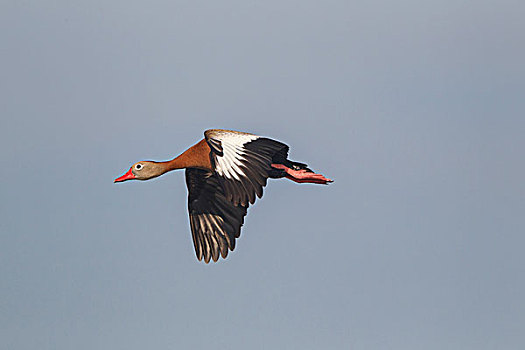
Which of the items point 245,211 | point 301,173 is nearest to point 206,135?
point 301,173

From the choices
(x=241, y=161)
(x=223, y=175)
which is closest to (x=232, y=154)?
(x=241, y=161)

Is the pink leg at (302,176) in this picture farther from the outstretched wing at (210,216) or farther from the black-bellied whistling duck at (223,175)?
the outstretched wing at (210,216)

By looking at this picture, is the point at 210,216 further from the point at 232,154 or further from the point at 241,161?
the point at 241,161

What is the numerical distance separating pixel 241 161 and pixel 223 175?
1.72 ft

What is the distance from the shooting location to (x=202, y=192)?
27938mm

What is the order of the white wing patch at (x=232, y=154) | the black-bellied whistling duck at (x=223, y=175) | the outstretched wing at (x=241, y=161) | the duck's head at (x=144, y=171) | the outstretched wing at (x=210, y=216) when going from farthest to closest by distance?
1. the outstretched wing at (x=210, y=216)
2. the duck's head at (x=144, y=171)
3. the white wing patch at (x=232, y=154)
4. the black-bellied whistling duck at (x=223, y=175)
5. the outstretched wing at (x=241, y=161)

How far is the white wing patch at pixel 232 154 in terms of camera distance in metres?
22.0

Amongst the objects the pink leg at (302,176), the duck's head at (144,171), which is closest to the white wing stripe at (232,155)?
the pink leg at (302,176)

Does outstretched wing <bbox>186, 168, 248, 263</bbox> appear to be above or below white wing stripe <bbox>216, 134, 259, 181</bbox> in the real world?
below

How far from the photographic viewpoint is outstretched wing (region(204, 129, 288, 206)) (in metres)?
21.5

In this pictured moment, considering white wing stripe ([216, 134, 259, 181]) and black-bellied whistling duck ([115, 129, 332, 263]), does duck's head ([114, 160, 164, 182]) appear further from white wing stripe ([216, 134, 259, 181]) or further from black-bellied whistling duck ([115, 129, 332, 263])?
white wing stripe ([216, 134, 259, 181])

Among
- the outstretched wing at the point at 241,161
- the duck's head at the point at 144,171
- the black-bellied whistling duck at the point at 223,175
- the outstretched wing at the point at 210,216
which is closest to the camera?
the outstretched wing at the point at 241,161

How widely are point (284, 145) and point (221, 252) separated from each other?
16.3ft

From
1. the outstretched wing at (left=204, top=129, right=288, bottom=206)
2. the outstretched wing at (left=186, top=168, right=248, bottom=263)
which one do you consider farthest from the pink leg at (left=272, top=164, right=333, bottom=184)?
the outstretched wing at (left=186, top=168, right=248, bottom=263)
